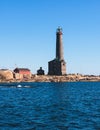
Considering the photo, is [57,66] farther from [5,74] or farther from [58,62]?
[5,74]

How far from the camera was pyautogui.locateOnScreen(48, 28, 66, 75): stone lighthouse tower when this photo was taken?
186125mm

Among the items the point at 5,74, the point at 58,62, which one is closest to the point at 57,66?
the point at 58,62

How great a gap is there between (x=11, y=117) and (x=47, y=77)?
155 metres

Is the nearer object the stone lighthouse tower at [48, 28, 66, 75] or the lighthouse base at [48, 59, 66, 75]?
the stone lighthouse tower at [48, 28, 66, 75]

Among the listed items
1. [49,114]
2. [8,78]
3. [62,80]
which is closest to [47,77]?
[62,80]

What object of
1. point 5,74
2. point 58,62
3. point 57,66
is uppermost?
point 58,62

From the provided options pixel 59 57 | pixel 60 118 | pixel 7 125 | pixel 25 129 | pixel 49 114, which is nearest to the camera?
pixel 25 129

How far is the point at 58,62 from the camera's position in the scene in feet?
619

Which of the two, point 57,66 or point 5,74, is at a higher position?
point 57,66

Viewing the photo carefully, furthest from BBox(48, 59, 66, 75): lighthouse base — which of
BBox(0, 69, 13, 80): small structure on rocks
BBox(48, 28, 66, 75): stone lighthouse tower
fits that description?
BBox(0, 69, 13, 80): small structure on rocks

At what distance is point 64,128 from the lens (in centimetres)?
3709

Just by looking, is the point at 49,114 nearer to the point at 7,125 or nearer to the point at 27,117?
the point at 27,117

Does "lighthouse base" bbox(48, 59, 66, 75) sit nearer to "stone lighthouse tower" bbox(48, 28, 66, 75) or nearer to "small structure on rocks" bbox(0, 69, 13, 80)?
"stone lighthouse tower" bbox(48, 28, 66, 75)

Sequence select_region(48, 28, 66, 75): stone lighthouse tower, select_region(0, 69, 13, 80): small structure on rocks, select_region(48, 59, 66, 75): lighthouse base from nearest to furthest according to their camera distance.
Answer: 1. select_region(48, 28, 66, 75): stone lighthouse tower
2. select_region(48, 59, 66, 75): lighthouse base
3. select_region(0, 69, 13, 80): small structure on rocks
